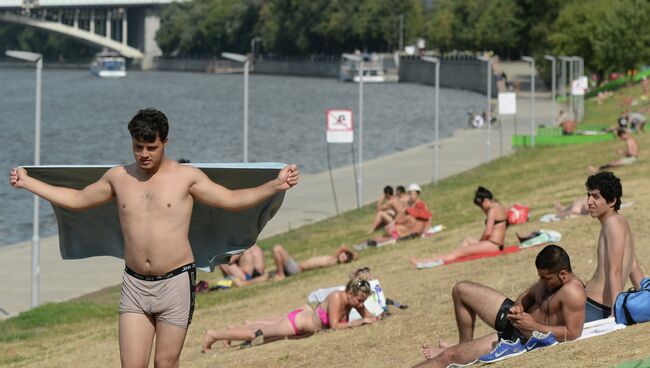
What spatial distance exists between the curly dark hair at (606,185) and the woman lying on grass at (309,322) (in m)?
3.18

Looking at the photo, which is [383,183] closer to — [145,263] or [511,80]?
[145,263]

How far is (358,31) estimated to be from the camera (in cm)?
15612

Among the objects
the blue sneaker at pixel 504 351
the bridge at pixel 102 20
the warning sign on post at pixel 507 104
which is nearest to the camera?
the blue sneaker at pixel 504 351

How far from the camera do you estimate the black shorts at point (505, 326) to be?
876 centimetres

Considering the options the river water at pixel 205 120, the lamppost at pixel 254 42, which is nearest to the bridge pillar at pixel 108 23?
the river water at pixel 205 120

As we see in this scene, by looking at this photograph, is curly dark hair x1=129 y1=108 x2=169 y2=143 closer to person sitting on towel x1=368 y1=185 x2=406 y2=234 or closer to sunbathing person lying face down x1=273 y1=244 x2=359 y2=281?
sunbathing person lying face down x1=273 y1=244 x2=359 y2=281

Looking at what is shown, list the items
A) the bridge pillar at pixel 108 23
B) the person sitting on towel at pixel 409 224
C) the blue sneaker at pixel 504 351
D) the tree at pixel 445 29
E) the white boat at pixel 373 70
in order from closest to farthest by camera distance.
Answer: the blue sneaker at pixel 504 351 → the person sitting on towel at pixel 409 224 → the tree at pixel 445 29 → the white boat at pixel 373 70 → the bridge pillar at pixel 108 23

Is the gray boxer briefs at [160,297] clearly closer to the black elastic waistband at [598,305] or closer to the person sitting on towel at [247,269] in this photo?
the black elastic waistband at [598,305]

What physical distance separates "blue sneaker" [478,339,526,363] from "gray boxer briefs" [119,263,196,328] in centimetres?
232

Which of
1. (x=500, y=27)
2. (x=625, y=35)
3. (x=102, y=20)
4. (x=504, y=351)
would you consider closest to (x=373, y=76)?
(x=500, y=27)

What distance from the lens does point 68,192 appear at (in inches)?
293

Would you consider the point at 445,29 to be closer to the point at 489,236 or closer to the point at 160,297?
the point at 489,236

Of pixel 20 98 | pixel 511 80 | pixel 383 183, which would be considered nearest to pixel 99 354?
pixel 383 183

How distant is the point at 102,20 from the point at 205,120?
92.7m
